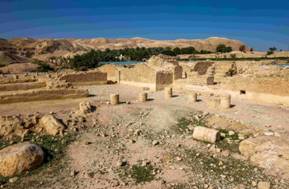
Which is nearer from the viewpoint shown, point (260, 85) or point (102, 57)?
point (260, 85)

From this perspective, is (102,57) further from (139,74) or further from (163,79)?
(163,79)

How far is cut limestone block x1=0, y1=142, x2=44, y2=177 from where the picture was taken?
9.29m

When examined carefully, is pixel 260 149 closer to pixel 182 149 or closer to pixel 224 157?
pixel 224 157

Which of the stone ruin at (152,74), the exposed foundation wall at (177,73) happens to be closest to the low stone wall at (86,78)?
the stone ruin at (152,74)

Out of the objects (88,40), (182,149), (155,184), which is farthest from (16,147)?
(88,40)

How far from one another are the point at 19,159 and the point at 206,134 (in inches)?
260

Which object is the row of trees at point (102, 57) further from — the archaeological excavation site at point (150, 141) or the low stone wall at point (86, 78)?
the archaeological excavation site at point (150, 141)

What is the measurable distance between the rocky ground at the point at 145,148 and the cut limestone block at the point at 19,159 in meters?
0.22

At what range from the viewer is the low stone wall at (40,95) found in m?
17.2

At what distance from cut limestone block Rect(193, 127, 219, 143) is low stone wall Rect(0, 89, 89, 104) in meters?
9.81

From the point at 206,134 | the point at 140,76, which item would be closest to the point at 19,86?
the point at 140,76

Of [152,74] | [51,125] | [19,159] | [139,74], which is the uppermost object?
[152,74]

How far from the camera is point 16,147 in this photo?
994 centimetres

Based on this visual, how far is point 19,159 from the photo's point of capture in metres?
9.45
